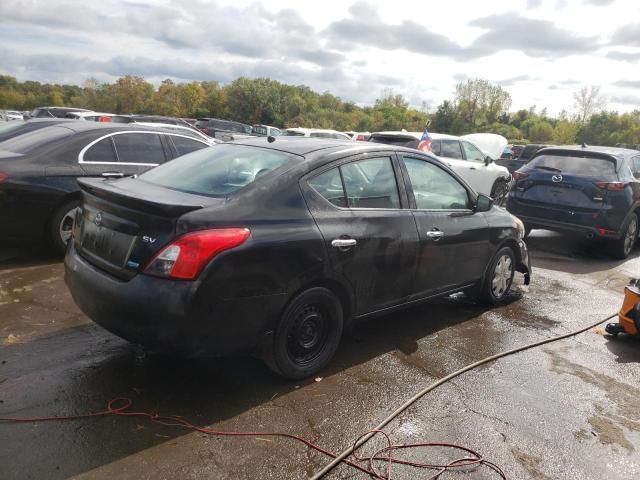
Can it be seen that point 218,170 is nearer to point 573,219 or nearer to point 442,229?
point 442,229

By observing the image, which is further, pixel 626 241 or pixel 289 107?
pixel 289 107

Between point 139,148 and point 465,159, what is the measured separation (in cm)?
808

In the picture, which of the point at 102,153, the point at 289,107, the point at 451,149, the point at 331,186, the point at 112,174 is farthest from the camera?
the point at 289,107

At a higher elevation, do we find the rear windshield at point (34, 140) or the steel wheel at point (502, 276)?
the rear windshield at point (34, 140)

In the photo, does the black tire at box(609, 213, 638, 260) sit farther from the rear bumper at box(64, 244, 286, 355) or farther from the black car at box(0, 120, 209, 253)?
the black car at box(0, 120, 209, 253)

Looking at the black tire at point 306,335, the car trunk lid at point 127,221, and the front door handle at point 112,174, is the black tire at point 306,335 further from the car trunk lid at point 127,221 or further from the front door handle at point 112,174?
the front door handle at point 112,174

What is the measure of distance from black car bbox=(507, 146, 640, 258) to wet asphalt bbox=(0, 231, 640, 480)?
10.9 feet

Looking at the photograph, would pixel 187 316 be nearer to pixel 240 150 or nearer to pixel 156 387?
pixel 156 387

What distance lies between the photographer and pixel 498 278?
5410 millimetres

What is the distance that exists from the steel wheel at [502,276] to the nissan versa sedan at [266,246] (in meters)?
0.88

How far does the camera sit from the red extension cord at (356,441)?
9.09ft

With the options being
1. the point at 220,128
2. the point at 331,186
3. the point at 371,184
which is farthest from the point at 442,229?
the point at 220,128

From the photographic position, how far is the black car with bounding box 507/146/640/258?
7.81 meters

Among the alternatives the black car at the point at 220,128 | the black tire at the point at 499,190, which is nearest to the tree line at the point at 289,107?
the black car at the point at 220,128
